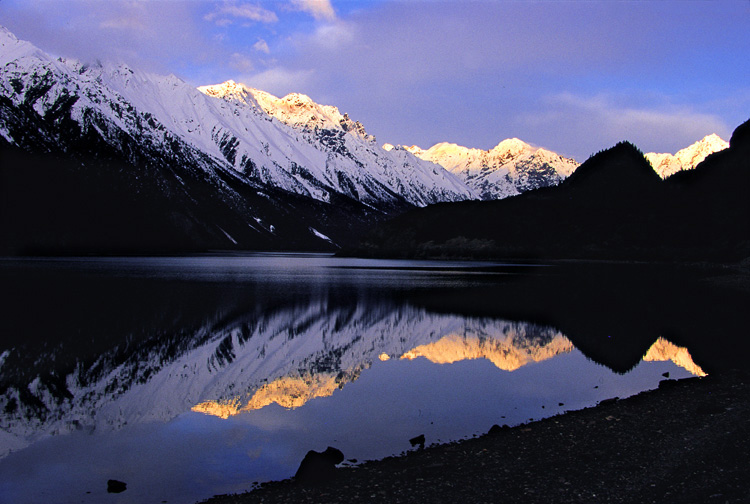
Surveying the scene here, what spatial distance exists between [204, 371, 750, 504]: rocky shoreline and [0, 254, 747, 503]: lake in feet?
4.72

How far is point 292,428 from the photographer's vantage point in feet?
67.3

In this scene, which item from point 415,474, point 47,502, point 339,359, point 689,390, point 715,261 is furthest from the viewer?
point 715,261

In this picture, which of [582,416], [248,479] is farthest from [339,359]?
[248,479]

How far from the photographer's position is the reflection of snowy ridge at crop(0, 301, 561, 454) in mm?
22047

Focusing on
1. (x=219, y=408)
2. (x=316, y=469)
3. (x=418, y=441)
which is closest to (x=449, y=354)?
(x=219, y=408)

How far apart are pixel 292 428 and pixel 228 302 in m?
42.4

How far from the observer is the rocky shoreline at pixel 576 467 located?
14312 millimetres

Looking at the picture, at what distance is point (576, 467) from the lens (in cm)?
1619

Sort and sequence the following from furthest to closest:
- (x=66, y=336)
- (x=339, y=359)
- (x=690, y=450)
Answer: (x=66, y=336) < (x=339, y=359) < (x=690, y=450)

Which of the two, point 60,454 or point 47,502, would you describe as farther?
point 60,454

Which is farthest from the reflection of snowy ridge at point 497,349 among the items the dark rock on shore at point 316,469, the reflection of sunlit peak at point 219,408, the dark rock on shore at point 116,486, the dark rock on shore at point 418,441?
the dark rock on shore at point 116,486

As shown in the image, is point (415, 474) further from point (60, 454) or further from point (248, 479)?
point (60, 454)

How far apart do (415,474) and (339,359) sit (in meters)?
17.6

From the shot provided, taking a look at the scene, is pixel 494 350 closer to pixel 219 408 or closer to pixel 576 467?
pixel 219 408
